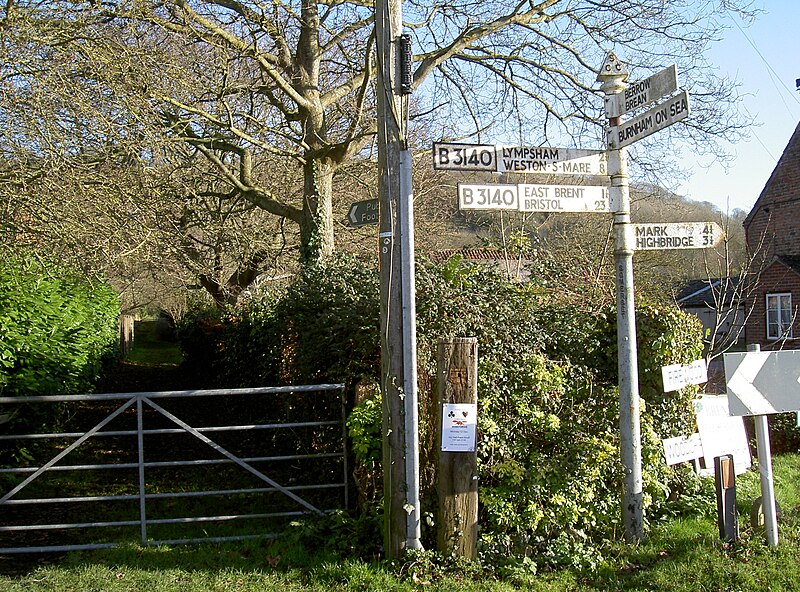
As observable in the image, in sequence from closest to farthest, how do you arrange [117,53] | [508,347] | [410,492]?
[410,492] → [508,347] → [117,53]

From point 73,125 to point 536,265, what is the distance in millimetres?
5172

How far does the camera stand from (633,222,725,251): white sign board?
5.84 m

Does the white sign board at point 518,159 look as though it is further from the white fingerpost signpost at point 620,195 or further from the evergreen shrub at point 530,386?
the evergreen shrub at point 530,386

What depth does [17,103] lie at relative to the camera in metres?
7.25

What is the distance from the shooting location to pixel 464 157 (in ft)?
17.9

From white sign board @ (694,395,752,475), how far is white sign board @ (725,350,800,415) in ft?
0.87

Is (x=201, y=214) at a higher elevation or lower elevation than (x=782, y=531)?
higher

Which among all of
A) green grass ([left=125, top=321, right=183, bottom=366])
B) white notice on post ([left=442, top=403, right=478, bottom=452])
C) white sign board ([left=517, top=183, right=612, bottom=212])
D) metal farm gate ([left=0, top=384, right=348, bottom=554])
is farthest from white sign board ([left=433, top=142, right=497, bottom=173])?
green grass ([left=125, top=321, right=183, bottom=366])

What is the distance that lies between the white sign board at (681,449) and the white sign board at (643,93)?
8.59 ft

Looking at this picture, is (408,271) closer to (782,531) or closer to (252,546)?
(252,546)

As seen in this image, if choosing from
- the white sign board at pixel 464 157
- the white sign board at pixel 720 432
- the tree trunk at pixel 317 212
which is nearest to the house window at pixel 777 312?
the tree trunk at pixel 317 212

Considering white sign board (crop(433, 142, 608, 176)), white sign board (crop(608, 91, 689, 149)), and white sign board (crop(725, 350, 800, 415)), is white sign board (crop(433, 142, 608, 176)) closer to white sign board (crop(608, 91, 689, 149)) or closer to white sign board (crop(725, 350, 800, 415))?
white sign board (crop(608, 91, 689, 149))

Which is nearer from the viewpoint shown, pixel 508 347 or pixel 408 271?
pixel 408 271

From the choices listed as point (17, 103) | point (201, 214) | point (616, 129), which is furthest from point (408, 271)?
point (201, 214)
